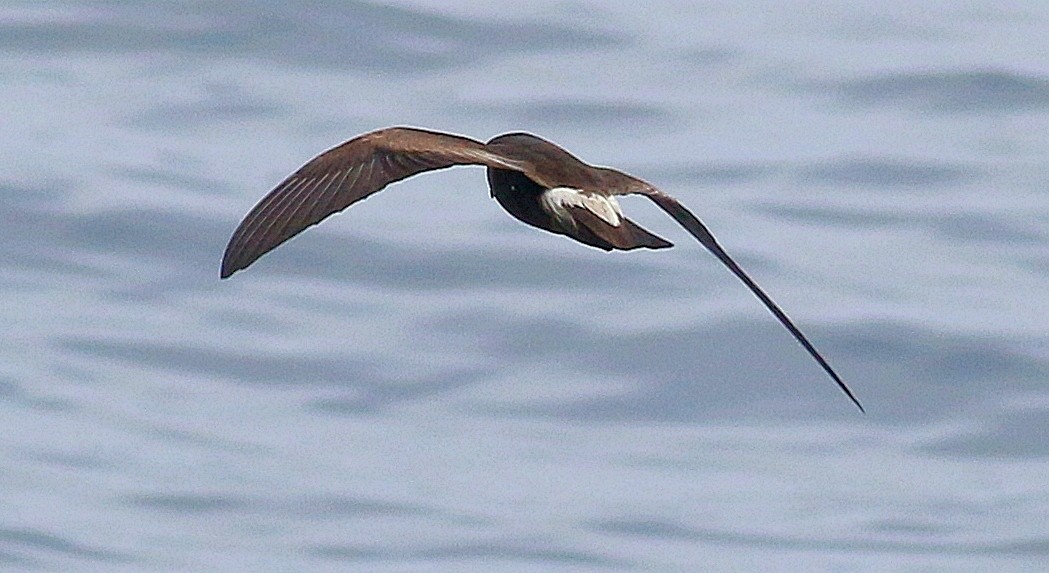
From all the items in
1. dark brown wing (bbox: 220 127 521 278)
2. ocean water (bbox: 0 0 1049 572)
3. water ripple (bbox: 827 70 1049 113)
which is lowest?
dark brown wing (bbox: 220 127 521 278)

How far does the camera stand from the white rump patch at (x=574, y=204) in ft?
14.1

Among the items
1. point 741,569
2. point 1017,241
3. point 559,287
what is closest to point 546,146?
point 741,569

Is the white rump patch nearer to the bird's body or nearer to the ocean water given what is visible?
the bird's body

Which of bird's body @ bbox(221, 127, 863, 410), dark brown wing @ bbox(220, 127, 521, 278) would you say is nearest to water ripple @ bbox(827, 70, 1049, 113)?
bird's body @ bbox(221, 127, 863, 410)

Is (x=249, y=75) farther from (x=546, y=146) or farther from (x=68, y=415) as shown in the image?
(x=546, y=146)

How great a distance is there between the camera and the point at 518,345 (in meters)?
11.7

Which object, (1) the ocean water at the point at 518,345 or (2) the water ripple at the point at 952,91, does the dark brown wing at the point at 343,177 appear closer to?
(1) the ocean water at the point at 518,345

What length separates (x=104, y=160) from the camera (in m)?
13.3

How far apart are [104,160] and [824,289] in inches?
127

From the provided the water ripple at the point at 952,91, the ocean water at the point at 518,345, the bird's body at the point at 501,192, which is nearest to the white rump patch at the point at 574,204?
the bird's body at the point at 501,192

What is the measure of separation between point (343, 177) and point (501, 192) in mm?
380

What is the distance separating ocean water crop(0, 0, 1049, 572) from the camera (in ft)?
33.7

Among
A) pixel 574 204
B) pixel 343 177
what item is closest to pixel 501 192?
pixel 574 204

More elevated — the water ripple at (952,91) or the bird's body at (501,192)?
the water ripple at (952,91)
